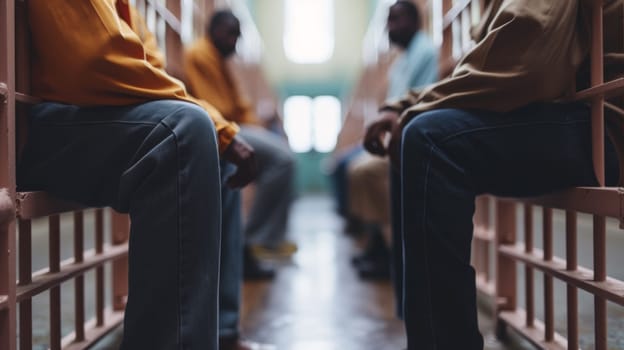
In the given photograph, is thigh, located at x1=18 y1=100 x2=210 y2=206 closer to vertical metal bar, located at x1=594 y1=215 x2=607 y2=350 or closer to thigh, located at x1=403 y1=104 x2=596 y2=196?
thigh, located at x1=403 y1=104 x2=596 y2=196

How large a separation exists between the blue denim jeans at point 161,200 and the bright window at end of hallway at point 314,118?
25.7 feet

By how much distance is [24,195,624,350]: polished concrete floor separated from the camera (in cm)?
119

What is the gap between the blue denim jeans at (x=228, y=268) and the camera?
43.9 inches

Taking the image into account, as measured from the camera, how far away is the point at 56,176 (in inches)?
29.9

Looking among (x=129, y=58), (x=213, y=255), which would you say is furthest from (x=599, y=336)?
(x=129, y=58)

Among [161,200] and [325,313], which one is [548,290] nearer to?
[325,313]

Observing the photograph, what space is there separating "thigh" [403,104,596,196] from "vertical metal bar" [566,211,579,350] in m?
0.16

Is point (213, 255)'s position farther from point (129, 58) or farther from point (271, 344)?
point (271, 344)

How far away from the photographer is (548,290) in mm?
1029

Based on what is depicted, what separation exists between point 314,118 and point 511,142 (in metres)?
7.85

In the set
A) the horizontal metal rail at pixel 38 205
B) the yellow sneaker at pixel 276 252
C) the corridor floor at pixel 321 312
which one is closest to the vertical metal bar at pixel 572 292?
the corridor floor at pixel 321 312

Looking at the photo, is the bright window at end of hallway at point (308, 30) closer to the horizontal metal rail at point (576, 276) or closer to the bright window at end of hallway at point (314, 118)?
the bright window at end of hallway at point (314, 118)

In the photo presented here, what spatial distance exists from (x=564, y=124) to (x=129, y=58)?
0.70m

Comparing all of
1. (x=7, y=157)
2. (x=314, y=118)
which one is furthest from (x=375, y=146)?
(x=314, y=118)
